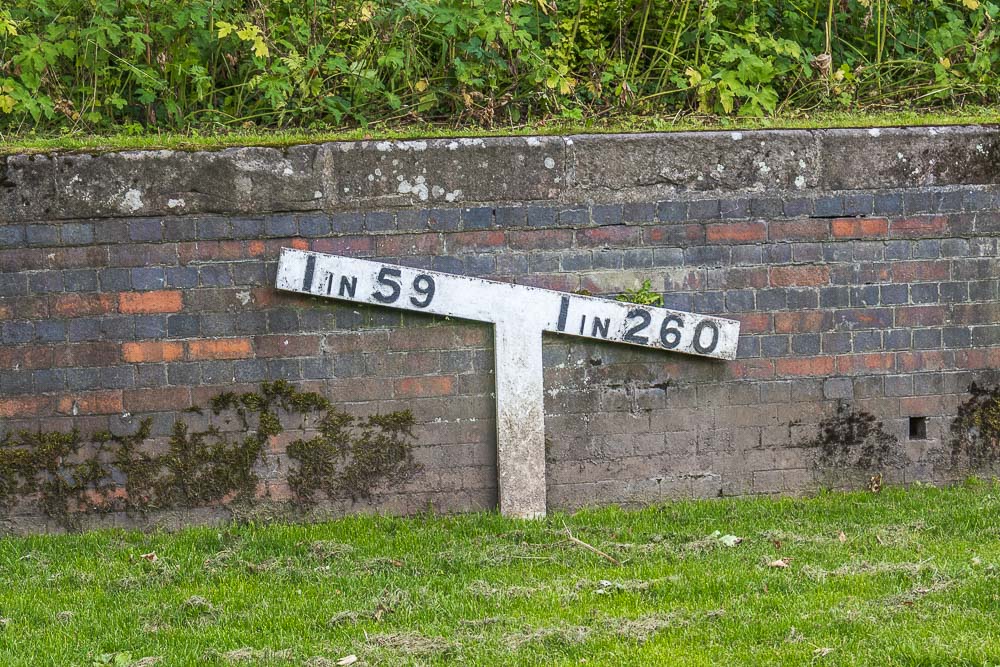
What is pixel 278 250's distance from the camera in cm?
542

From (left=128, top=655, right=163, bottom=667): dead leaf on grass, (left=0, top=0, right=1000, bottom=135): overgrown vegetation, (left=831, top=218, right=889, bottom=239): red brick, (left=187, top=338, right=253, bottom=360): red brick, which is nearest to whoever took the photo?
(left=128, top=655, right=163, bottom=667): dead leaf on grass

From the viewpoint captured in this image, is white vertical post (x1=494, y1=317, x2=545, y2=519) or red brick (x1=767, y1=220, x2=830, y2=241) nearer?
white vertical post (x1=494, y1=317, x2=545, y2=519)

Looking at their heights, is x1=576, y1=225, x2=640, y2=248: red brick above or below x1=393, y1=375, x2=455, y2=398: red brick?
above

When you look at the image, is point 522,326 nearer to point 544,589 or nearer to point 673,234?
point 673,234

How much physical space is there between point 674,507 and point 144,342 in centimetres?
277

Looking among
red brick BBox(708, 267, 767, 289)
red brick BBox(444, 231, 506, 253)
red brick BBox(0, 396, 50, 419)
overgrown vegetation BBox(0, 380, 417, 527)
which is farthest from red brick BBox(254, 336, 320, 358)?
red brick BBox(708, 267, 767, 289)

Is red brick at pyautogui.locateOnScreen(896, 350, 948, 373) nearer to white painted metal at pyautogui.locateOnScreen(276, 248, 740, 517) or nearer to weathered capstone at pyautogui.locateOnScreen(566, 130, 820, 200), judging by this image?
white painted metal at pyautogui.locateOnScreen(276, 248, 740, 517)

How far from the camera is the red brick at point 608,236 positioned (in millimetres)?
5621

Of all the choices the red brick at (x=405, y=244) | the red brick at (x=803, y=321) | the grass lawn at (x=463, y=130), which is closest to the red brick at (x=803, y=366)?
the red brick at (x=803, y=321)

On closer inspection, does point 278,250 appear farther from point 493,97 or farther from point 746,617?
point 746,617

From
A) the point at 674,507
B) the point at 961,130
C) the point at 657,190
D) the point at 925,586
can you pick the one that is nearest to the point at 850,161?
the point at 961,130

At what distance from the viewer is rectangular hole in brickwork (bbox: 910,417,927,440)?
19.4 feet

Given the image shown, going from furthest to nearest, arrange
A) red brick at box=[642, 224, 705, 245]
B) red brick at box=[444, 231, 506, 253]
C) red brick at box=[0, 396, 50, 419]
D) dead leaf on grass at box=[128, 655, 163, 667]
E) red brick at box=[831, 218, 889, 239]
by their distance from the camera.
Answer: red brick at box=[831, 218, 889, 239], red brick at box=[642, 224, 705, 245], red brick at box=[444, 231, 506, 253], red brick at box=[0, 396, 50, 419], dead leaf on grass at box=[128, 655, 163, 667]

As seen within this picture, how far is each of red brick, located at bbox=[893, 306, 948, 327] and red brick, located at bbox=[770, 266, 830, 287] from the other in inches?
17.6
